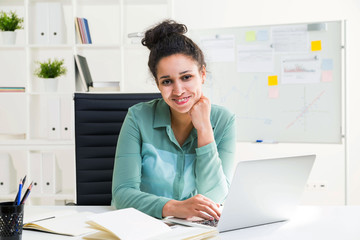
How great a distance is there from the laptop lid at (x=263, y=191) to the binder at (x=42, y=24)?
2355 mm

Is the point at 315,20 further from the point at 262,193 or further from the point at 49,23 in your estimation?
the point at 262,193

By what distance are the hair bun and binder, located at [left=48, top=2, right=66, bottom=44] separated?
5.32 feet

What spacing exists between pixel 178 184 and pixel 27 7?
84.7 inches

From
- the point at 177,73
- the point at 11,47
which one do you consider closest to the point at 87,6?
the point at 11,47

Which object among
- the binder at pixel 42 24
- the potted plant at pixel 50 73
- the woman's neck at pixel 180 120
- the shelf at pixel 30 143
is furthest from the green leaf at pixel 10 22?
the woman's neck at pixel 180 120

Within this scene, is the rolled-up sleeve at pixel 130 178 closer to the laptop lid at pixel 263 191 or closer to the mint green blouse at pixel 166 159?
the mint green blouse at pixel 166 159

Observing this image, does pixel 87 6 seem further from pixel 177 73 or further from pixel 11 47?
pixel 177 73

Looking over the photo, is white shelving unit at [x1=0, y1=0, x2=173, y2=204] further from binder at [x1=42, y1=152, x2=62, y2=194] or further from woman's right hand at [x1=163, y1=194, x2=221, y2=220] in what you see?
woman's right hand at [x1=163, y1=194, x2=221, y2=220]

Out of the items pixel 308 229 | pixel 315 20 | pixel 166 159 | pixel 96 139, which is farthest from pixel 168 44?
pixel 315 20

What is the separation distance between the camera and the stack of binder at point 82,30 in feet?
9.53

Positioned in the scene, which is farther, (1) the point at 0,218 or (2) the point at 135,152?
(2) the point at 135,152

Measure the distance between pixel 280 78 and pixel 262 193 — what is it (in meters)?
2.11

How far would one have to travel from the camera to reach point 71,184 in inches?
128

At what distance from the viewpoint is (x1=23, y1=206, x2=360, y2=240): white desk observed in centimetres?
94
